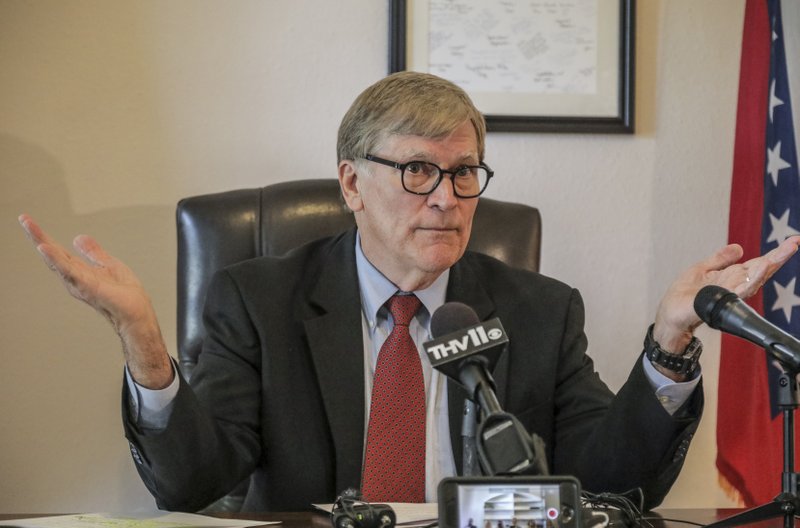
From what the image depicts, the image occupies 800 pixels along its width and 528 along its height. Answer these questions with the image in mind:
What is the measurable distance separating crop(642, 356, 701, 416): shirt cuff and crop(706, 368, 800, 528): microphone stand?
0.27 meters

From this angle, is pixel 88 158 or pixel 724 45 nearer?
pixel 88 158

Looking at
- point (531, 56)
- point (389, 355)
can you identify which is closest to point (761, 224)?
point (531, 56)

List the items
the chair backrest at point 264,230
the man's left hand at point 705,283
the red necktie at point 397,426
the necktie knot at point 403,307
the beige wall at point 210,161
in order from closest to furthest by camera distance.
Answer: the man's left hand at point 705,283, the red necktie at point 397,426, the necktie knot at point 403,307, the chair backrest at point 264,230, the beige wall at point 210,161

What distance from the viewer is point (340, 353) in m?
2.00

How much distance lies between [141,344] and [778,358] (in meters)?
0.95

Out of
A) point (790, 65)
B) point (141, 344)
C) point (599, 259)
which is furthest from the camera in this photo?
point (599, 259)

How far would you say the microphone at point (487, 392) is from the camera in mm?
1018

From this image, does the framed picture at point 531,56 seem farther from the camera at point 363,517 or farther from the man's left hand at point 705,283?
the camera at point 363,517

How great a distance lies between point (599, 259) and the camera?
2.93 metres

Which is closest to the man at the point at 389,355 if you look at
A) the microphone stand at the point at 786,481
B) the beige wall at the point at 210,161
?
the microphone stand at the point at 786,481

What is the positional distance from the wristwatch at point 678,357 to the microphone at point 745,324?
281mm

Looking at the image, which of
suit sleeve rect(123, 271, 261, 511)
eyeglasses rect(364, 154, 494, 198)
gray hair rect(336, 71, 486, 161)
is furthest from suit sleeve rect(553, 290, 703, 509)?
suit sleeve rect(123, 271, 261, 511)

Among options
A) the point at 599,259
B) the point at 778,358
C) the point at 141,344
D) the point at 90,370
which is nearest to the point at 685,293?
the point at 778,358

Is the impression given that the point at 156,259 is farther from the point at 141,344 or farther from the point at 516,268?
the point at 141,344
